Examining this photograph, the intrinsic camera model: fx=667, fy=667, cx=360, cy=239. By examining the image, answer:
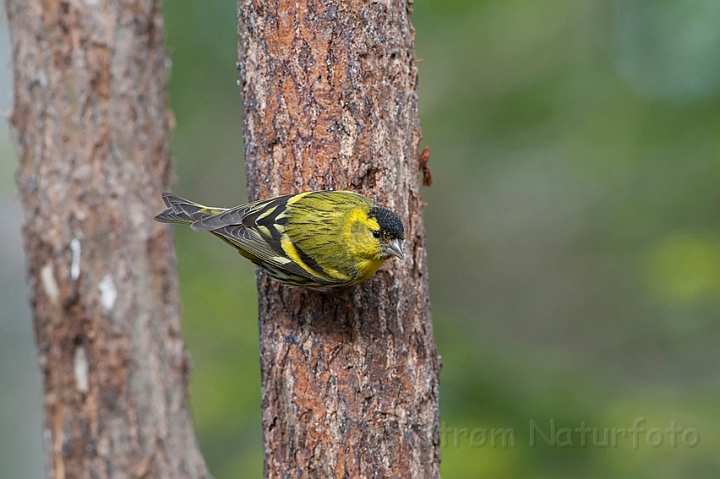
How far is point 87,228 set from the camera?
17.9 ft

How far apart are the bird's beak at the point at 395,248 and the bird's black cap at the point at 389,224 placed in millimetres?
29

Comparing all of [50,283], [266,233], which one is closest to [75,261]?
[50,283]

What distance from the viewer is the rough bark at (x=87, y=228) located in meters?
5.44

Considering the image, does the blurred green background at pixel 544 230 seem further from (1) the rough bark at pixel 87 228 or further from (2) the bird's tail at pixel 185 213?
(2) the bird's tail at pixel 185 213

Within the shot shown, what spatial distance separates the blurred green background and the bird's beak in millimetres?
3170

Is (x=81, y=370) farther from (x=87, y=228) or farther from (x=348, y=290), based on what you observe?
(x=348, y=290)

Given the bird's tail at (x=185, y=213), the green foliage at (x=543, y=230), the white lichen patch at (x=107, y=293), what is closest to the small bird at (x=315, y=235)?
the bird's tail at (x=185, y=213)

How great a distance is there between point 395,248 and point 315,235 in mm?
517

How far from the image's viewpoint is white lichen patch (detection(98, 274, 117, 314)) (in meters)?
5.50

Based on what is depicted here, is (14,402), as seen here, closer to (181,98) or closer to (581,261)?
(181,98)

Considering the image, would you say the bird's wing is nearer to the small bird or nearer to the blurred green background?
the small bird

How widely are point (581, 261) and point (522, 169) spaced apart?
64.4 inches

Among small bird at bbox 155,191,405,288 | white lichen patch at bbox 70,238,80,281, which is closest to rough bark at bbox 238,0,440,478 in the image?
small bird at bbox 155,191,405,288

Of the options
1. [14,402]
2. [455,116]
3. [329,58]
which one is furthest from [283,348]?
[14,402]
